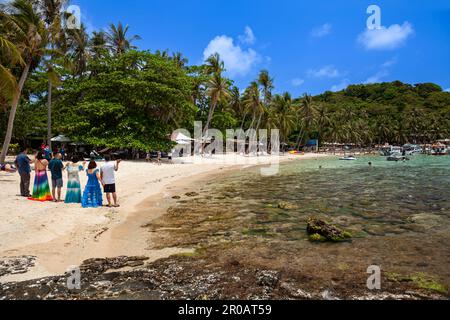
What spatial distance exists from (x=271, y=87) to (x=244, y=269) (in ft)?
204

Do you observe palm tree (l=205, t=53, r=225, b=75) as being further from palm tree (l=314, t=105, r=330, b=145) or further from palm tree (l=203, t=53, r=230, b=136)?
palm tree (l=314, t=105, r=330, b=145)

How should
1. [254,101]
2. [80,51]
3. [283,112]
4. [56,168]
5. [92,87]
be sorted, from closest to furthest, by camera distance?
[56,168]
[92,87]
[80,51]
[254,101]
[283,112]

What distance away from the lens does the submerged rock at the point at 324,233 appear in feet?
27.5

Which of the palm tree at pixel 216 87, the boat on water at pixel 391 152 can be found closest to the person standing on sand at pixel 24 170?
the palm tree at pixel 216 87

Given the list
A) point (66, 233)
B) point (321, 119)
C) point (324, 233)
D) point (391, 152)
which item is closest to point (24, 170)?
point (66, 233)

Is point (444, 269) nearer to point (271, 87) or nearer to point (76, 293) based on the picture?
point (76, 293)

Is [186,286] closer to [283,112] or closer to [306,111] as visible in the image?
[283,112]

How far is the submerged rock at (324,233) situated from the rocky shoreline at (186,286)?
2571 millimetres

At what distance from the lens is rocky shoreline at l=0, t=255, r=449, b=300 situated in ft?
16.0

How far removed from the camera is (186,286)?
17.4 feet

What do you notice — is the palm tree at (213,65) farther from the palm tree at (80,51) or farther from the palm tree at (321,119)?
the palm tree at (321,119)

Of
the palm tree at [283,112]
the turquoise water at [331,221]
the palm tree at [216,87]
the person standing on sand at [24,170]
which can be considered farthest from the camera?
the palm tree at [283,112]

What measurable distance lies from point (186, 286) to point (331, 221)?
704 centimetres
